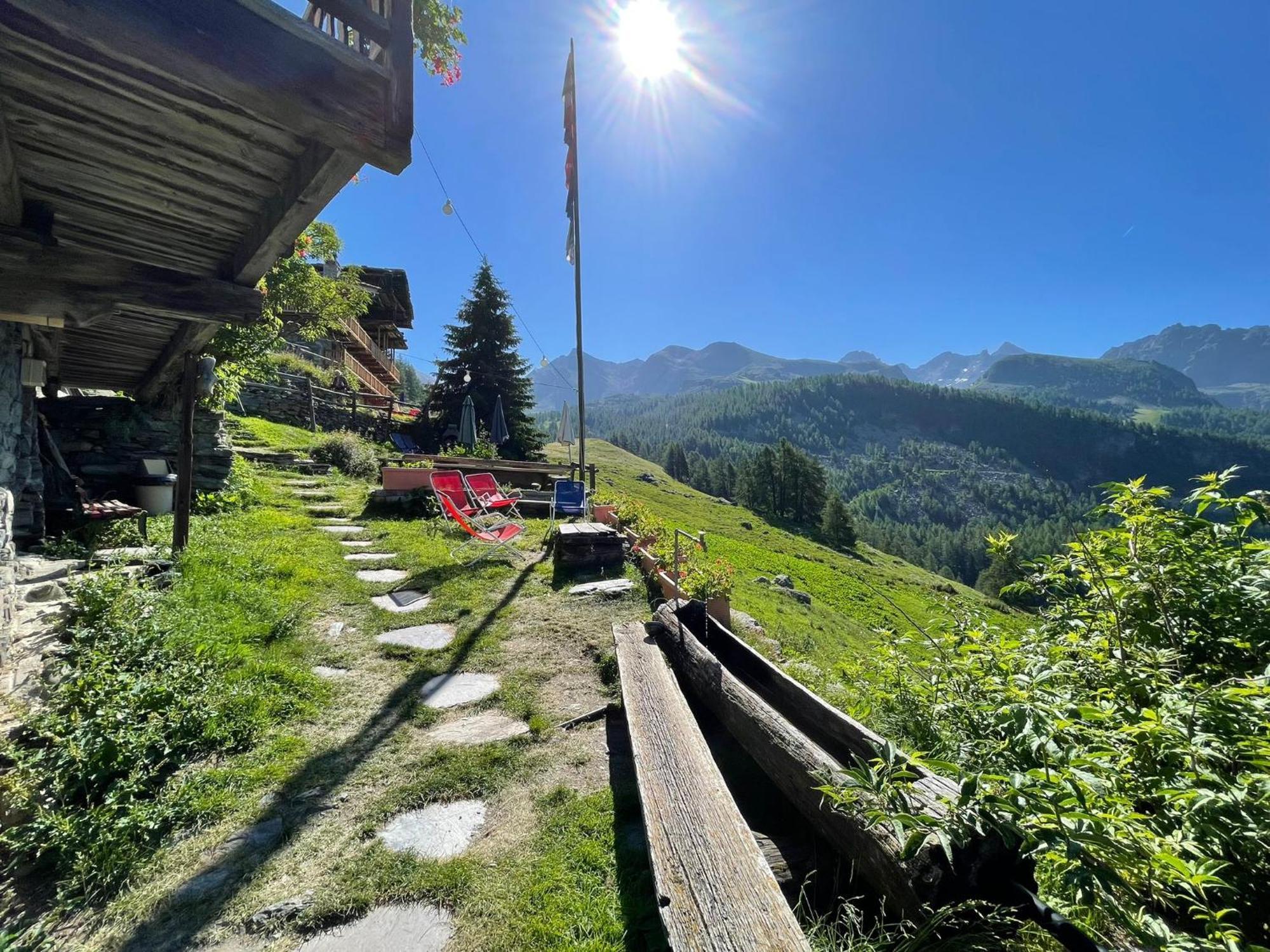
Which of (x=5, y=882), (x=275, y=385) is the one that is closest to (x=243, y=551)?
(x=5, y=882)

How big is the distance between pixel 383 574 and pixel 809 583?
828 inches

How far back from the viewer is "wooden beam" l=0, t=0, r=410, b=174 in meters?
1.43

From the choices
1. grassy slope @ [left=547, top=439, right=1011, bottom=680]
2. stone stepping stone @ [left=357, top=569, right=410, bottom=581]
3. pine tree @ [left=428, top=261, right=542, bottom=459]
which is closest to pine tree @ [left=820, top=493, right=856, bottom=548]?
grassy slope @ [left=547, top=439, right=1011, bottom=680]

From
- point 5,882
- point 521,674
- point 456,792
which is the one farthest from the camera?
point 521,674

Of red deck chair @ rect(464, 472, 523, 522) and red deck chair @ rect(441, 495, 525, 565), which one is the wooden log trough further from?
red deck chair @ rect(464, 472, 523, 522)

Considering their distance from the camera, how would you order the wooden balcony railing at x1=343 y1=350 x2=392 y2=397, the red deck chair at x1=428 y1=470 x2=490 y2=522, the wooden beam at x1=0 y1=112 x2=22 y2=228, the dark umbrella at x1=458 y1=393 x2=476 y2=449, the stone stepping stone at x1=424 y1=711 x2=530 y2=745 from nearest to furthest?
the wooden beam at x1=0 y1=112 x2=22 y2=228, the stone stepping stone at x1=424 y1=711 x2=530 y2=745, the red deck chair at x1=428 y1=470 x2=490 y2=522, the dark umbrella at x1=458 y1=393 x2=476 y2=449, the wooden balcony railing at x1=343 y1=350 x2=392 y2=397

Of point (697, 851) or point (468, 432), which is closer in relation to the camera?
point (697, 851)

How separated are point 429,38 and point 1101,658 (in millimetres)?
8235

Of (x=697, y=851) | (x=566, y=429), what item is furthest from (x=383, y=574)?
(x=566, y=429)

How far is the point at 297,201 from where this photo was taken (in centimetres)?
238

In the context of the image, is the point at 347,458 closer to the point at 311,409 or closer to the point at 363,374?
the point at 311,409

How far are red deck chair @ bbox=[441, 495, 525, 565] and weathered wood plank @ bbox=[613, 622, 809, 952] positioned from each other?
179 inches

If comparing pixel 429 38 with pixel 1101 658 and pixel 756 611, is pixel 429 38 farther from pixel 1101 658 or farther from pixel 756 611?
pixel 756 611

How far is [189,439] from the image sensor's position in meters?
5.95
